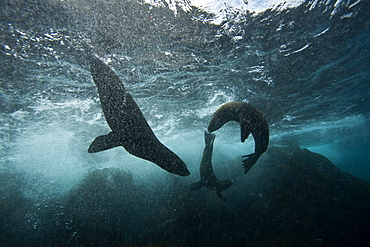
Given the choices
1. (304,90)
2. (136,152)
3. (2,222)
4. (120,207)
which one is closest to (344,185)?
(304,90)

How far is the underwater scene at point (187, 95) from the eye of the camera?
17.8 feet

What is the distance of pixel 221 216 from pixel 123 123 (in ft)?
32.4

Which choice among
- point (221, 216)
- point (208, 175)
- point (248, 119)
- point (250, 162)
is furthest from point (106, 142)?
point (221, 216)

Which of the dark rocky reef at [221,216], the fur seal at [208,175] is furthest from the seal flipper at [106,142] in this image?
the dark rocky reef at [221,216]

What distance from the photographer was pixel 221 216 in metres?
10.3

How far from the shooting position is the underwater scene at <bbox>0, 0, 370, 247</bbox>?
543 centimetres

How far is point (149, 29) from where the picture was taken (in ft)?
21.8

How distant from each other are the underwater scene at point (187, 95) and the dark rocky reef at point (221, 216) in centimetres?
9

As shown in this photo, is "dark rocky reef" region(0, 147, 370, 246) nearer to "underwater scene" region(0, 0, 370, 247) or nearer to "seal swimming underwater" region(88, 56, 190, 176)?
"underwater scene" region(0, 0, 370, 247)

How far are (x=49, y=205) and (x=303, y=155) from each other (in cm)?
2543

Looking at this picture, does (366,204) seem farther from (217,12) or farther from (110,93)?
(110,93)

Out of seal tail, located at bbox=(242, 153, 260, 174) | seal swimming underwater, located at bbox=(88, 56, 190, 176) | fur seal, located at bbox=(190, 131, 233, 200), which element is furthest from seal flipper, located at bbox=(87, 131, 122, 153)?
fur seal, located at bbox=(190, 131, 233, 200)

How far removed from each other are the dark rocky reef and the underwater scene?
9cm

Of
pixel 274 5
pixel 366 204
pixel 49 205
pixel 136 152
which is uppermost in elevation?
pixel 274 5
